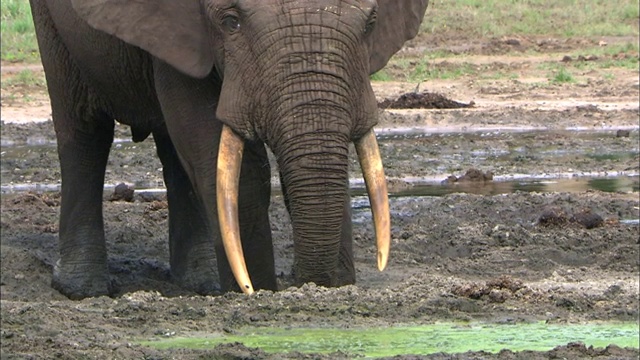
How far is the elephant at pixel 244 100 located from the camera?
6.73 metres

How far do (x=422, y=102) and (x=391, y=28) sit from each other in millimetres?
10879

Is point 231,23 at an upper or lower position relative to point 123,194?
upper

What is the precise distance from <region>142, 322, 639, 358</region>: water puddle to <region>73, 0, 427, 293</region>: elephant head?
264 millimetres

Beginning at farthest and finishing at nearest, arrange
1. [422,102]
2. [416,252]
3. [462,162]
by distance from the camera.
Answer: [422,102] → [462,162] → [416,252]

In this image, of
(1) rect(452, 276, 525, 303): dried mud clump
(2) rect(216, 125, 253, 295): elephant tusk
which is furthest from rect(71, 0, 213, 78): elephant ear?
(1) rect(452, 276, 525, 303): dried mud clump

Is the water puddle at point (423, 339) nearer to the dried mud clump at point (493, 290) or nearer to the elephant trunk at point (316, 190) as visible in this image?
the elephant trunk at point (316, 190)

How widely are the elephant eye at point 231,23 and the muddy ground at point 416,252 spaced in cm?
122

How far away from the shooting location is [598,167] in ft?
45.9

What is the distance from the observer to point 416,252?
10047 millimetres

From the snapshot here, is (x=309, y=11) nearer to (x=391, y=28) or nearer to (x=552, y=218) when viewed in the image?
(x=391, y=28)

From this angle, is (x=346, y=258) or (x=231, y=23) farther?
(x=346, y=258)

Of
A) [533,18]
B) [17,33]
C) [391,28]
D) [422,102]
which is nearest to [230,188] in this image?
[391,28]

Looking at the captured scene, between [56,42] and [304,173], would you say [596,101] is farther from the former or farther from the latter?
[304,173]

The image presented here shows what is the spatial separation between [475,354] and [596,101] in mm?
13108
